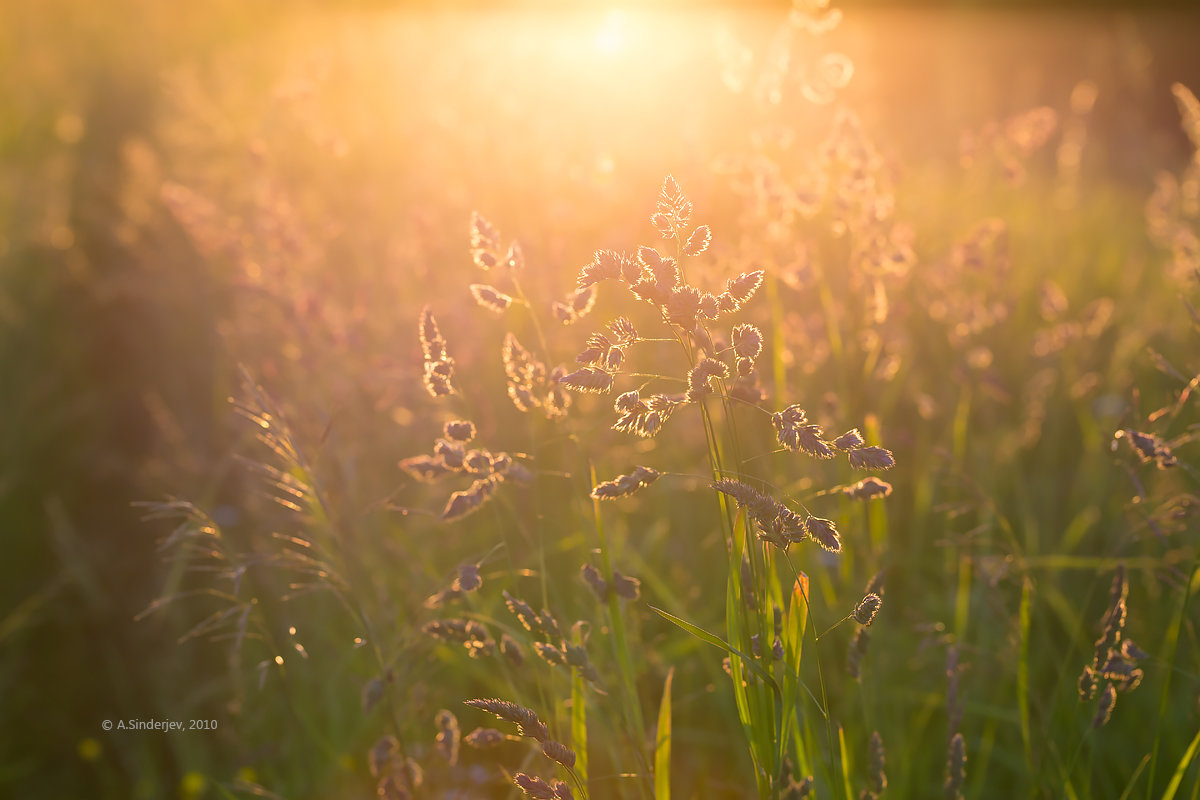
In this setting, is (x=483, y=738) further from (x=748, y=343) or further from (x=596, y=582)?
(x=748, y=343)

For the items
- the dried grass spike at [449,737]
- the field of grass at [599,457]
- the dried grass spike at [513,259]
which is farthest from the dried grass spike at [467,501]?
the dried grass spike at [449,737]

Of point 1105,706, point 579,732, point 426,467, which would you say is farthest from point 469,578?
point 1105,706

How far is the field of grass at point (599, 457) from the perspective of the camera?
1471 millimetres

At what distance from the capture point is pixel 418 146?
15.1 feet

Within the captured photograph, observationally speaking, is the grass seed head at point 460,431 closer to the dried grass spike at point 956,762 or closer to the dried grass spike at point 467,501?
the dried grass spike at point 467,501

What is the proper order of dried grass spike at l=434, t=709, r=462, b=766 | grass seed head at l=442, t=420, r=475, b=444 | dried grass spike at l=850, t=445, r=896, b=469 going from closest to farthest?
dried grass spike at l=850, t=445, r=896, b=469 → grass seed head at l=442, t=420, r=475, b=444 → dried grass spike at l=434, t=709, r=462, b=766

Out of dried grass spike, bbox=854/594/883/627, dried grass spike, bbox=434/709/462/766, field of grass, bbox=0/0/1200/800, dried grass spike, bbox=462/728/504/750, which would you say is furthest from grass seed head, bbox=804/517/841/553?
dried grass spike, bbox=434/709/462/766

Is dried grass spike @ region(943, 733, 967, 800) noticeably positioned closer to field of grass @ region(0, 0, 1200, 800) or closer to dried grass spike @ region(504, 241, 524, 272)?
field of grass @ region(0, 0, 1200, 800)

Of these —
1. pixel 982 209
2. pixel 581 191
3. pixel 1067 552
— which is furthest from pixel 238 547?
pixel 982 209

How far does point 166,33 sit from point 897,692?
25.6 feet

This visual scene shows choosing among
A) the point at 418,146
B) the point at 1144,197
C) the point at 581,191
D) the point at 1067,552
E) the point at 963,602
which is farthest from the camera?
the point at 1144,197

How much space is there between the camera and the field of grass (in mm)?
1471

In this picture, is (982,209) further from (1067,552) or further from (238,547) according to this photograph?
(238,547)

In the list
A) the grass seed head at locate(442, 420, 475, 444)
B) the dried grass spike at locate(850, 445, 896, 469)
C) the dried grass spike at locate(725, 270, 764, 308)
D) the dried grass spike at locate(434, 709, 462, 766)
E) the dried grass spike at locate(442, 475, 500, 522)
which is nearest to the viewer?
the dried grass spike at locate(850, 445, 896, 469)
